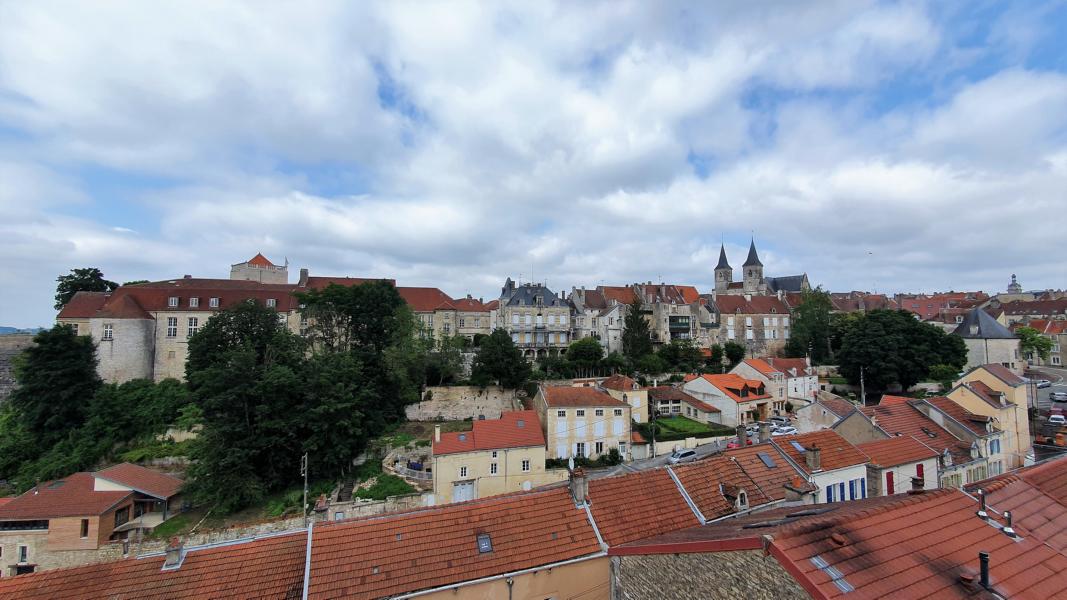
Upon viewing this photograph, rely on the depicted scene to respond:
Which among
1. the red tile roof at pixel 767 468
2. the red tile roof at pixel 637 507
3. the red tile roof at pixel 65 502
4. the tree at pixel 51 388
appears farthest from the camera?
the tree at pixel 51 388

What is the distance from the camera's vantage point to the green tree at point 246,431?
23656 mm

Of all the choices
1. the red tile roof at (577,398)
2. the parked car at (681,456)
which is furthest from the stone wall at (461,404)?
the parked car at (681,456)

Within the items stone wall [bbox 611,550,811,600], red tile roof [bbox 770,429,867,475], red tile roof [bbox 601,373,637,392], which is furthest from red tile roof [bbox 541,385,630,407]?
stone wall [bbox 611,550,811,600]

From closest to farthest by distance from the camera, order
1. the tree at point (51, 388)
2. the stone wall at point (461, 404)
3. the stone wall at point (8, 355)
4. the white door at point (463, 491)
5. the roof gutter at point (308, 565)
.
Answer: the roof gutter at point (308, 565) < the white door at point (463, 491) < the tree at point (51, 388) < the stone wall at point (461, 404) < the stone wall at point (8, 355)

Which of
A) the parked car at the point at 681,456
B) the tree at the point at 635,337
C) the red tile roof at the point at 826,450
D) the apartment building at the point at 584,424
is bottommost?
the parked car at the point at 681,456

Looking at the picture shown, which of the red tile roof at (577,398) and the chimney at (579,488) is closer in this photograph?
the chimney at (579,488)

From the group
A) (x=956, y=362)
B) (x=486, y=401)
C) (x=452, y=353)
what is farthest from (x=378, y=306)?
(x=956, y=362)

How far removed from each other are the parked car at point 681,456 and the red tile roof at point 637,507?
42.1 ft

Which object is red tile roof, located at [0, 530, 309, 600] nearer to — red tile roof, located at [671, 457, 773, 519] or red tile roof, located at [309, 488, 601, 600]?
red tile roof, located at [309, 488, 601, 600]

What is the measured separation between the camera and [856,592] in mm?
4902

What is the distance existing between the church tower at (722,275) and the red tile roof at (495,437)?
2325 inches

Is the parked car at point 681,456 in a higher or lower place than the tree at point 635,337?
lower

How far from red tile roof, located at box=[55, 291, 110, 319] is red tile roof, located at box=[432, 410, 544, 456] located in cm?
3399

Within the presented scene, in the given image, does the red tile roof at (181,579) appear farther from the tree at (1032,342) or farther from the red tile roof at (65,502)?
the tree at (1032,342)
